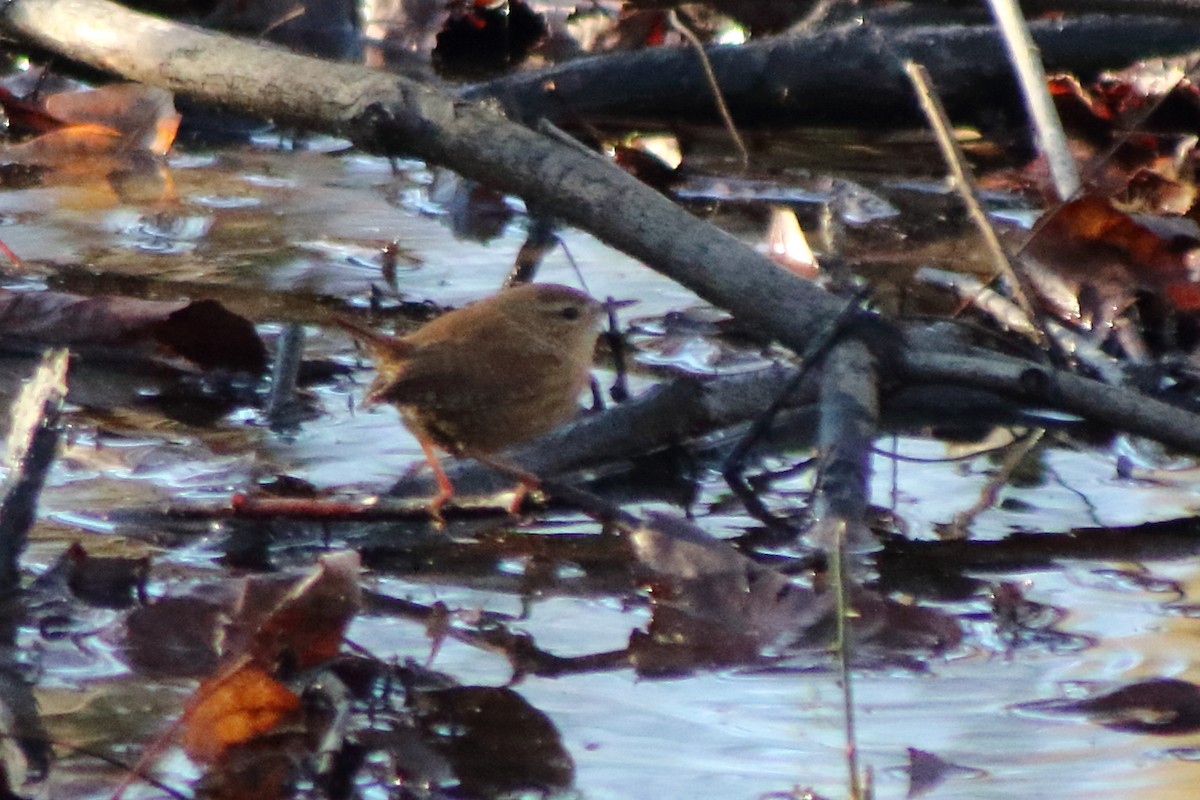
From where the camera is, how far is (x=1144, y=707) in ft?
9.25

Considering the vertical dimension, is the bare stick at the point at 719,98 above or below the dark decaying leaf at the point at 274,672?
above

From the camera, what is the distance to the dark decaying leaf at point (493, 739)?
256 cm

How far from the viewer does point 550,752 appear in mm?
2660

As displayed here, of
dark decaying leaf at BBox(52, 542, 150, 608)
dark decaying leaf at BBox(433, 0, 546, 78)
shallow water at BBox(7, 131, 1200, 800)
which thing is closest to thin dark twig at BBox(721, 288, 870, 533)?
shallow water at BBox(7, 131, 1200, 800)

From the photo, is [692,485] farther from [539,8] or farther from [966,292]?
[539,8]

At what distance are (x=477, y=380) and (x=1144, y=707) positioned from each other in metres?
1.71

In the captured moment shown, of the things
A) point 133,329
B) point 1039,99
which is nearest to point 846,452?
point 1039,99

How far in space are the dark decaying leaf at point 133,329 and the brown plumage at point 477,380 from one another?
55 cm

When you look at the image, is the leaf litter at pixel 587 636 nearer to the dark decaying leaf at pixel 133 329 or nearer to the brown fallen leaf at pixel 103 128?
the dark decaying leaf at pixel 133 329

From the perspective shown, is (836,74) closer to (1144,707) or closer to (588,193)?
(588,193)

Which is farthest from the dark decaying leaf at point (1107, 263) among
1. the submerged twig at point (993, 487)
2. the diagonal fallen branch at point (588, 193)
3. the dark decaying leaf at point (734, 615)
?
the dark decaying leaf at point (734, 615)

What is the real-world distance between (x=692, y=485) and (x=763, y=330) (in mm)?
408

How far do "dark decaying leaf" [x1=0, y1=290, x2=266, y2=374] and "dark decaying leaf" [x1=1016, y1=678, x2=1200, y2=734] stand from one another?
244 cm

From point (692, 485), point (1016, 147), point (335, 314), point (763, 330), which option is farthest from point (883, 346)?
point (1016, 147)
